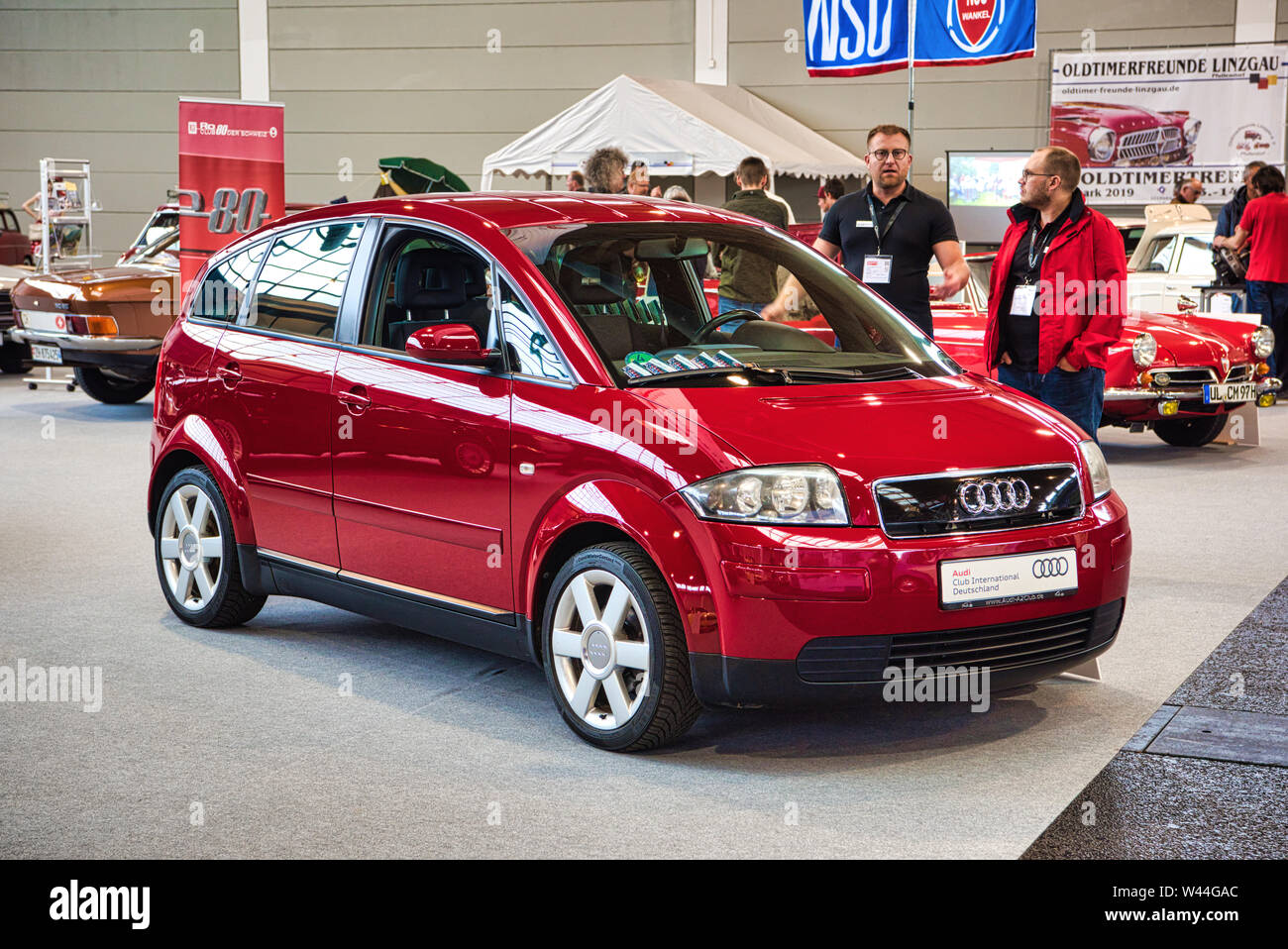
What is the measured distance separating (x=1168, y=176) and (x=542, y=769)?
18628 millimetres

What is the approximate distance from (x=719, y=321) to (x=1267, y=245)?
34.2ft

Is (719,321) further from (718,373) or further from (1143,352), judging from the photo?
(1143,352)

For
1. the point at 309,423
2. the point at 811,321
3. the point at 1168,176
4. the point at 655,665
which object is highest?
the point at 1168,176

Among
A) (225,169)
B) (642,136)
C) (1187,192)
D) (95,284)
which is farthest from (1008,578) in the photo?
(1187,192)

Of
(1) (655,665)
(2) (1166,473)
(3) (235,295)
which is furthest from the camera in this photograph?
(2) (1166,473)

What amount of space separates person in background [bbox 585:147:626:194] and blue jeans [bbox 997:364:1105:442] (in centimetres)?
406

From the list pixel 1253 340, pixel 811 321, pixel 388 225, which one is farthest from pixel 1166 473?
pixel 388 225

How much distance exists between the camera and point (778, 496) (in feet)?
12.9

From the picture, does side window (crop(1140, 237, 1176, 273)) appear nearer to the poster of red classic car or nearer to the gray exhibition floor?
the poster of red classic car

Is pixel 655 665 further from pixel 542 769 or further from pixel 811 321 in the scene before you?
pixel 811 321

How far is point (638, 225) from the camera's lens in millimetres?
4914

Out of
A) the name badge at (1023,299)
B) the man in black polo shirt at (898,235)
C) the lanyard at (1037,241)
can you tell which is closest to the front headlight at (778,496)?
the name badge at (1023,299)

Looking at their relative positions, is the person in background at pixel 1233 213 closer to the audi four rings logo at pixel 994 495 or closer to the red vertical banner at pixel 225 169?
the red vertical banner at pixel 225 169

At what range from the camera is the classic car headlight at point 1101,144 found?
20.9 m
